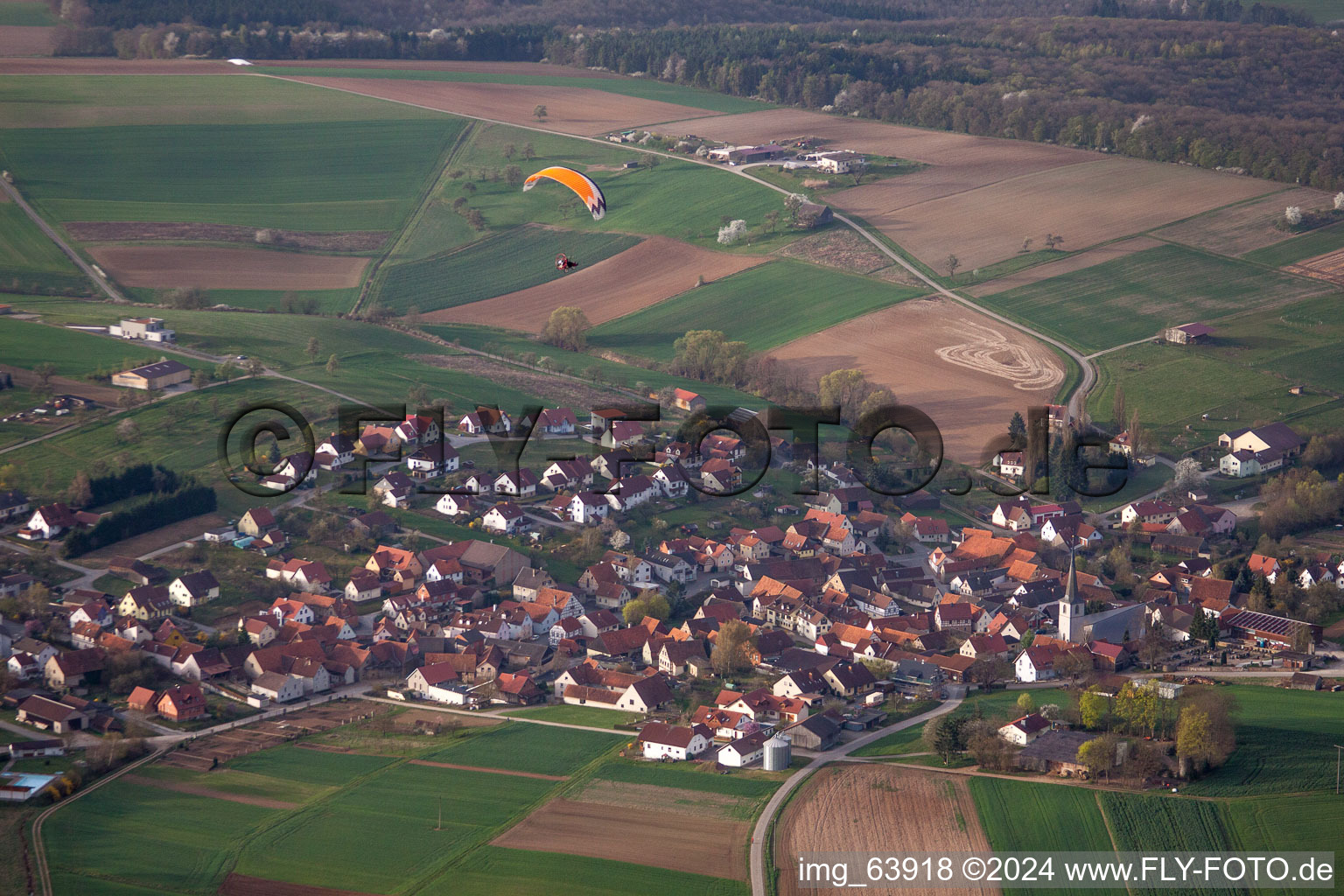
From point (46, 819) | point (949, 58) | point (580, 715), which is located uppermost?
point (949, 58)

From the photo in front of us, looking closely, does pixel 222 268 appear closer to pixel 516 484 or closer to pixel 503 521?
pixel 516 484

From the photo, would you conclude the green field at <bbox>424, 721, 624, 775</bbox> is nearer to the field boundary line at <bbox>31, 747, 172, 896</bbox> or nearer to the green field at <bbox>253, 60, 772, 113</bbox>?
the field boundary line at <bbox>31, 747, 172, 896</bbox>

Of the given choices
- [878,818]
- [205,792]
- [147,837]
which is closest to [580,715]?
[878,818]

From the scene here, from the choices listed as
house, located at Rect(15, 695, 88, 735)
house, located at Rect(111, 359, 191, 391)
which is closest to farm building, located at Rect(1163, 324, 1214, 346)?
house, located at Rect(111, 359, 191, 391)

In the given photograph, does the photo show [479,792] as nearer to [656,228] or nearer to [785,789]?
[785,789]

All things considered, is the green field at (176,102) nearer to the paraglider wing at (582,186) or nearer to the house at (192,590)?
the house at (192,590)

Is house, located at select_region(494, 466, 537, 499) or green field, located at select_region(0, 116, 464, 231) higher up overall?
green field, located at select_region(0, 116, 464, 231)

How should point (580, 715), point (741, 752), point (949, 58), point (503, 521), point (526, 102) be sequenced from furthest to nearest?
point (949, 58), point (526, 102), point (503, 521), point (580, 715), point (741, 752)
